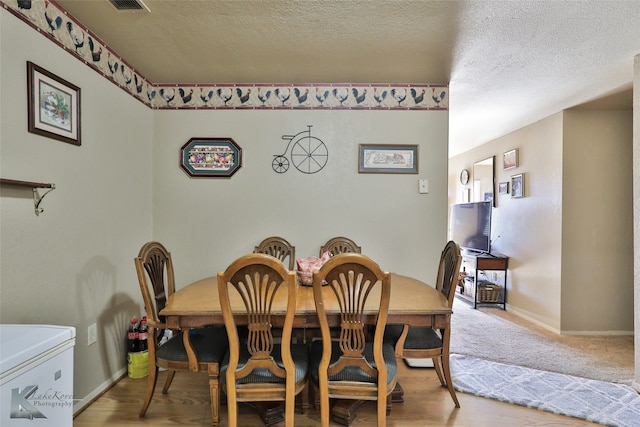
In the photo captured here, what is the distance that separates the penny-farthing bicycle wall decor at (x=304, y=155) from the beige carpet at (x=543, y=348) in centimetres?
218

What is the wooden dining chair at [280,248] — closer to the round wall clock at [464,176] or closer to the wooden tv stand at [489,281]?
the wooden tv stand at [489,281]

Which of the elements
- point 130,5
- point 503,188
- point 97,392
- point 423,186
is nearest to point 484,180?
point 503,188

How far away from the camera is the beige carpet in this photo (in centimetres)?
267

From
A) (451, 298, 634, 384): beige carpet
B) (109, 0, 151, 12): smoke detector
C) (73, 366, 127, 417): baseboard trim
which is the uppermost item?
(109, 0, 151, 12): smoke detector

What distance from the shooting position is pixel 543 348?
10.1 ft

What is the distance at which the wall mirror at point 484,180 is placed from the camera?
4.85 meters

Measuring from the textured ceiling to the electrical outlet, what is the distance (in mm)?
1977

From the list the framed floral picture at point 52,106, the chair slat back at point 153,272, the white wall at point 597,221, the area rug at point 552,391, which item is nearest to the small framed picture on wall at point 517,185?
the white wall at point 597,221

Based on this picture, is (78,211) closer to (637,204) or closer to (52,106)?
(52,106)

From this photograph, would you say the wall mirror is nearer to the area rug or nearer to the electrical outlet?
the area rug

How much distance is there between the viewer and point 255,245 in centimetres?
303

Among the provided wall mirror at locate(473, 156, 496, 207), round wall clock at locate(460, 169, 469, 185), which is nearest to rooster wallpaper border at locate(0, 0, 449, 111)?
wall mirror at locate(473, 156, 496, 207)

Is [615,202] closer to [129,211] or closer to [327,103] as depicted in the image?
[327,103]

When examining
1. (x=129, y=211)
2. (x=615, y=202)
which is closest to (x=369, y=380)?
(x=129, y=211)
